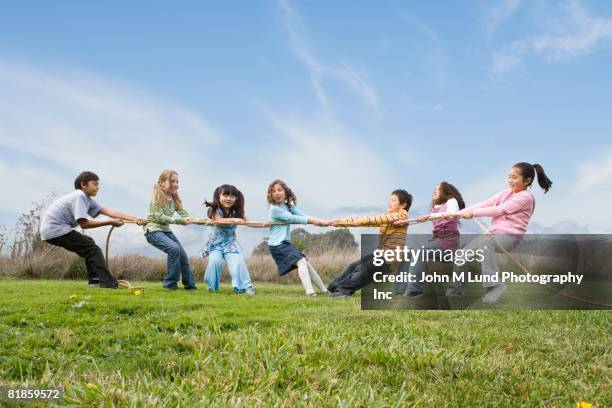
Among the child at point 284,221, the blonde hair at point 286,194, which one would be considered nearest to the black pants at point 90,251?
the child at point 284,221

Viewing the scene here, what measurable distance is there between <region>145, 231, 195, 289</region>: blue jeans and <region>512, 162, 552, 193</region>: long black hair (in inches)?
203

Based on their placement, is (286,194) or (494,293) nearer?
(494,293)

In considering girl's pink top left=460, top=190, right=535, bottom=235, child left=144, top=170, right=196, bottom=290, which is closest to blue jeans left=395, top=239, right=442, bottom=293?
girl's pink top left=460, top=190, right=535, bottom=235

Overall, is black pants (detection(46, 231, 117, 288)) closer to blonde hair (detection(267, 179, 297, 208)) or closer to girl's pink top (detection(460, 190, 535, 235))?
blonde hair (detection(267, 179, 297, 208))

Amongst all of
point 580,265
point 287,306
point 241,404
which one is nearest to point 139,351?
point 241,404

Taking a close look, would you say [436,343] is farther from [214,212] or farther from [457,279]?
[214,212]

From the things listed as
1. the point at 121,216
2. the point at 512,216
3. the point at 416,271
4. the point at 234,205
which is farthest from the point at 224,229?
the point at 512,216

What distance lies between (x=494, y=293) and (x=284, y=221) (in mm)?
3076

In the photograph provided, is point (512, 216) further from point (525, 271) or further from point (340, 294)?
point (340, 294)

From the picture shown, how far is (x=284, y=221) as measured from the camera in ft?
28.6

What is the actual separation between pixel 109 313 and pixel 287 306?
1.94 metres

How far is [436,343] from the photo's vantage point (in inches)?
170

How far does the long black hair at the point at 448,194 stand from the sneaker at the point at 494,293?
1286 mm

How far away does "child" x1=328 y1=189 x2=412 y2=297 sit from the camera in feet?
26.9
